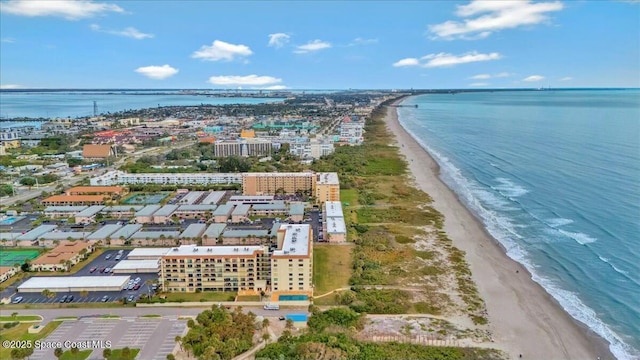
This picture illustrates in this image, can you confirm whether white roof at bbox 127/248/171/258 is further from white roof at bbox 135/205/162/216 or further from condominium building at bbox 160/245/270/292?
white roof at bbox 135/205/162/216

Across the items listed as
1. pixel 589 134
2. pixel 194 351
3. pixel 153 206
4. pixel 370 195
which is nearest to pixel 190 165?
pixel 153 206

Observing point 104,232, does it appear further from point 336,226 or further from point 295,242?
point 336,226

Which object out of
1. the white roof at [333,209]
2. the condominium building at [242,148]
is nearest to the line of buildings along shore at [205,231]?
the white roof at [333,209]

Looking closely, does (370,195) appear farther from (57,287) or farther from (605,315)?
(57,287)

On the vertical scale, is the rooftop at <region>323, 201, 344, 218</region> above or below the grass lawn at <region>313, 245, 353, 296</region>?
above

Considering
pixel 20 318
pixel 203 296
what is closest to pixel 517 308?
pixel 203 296

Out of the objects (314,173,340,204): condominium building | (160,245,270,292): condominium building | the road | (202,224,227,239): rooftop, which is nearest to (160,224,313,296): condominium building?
(160,245,270,292): condominium building
